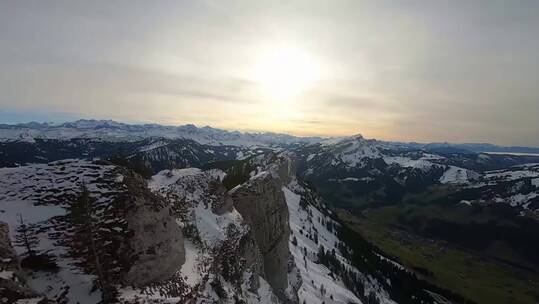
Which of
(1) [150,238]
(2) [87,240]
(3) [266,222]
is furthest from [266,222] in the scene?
(2) [87,240]

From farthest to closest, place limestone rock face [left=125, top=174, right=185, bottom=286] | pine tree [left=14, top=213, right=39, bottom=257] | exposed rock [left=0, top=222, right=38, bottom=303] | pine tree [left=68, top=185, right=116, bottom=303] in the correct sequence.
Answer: limestone rock face [left=125, top=174, right=185, bottom=286] → pine tree [left=14, top=213, right=39, bottom=257] → pine tree [left=68, top=185, right=116, bottom=303] → exposed rock [left=0, top=222, right=38, bottom=303]

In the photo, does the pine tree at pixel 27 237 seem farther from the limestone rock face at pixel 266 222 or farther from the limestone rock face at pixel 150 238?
the limestone rock face at pixel 266 222

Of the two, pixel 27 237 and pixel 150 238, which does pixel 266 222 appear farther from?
pixel 27 237

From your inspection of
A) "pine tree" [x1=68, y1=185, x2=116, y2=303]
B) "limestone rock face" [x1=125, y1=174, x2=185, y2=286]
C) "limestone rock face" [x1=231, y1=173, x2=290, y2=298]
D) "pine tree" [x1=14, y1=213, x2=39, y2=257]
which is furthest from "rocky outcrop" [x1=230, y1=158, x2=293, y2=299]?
"pine tree" [x1=14, y1=213, x2=39, y2=257]

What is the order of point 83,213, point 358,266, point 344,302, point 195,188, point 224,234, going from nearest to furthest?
1. point 83,213
2. point 224,234
3. point 195,188
4. point 344,302
5. point 358,266

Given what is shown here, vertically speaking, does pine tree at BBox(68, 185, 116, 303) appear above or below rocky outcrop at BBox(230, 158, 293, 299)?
above

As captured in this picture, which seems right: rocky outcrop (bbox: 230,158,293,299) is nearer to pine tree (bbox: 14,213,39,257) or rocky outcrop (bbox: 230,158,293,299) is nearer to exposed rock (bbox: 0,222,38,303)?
pine tree (bbox: 14,213,39,257)

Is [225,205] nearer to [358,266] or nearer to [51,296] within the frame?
[51,296]

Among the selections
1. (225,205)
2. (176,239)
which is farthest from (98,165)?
(225,205)
